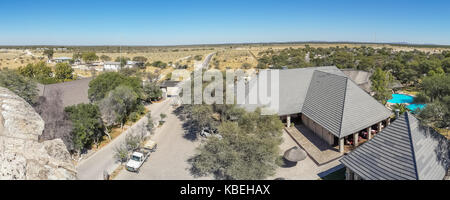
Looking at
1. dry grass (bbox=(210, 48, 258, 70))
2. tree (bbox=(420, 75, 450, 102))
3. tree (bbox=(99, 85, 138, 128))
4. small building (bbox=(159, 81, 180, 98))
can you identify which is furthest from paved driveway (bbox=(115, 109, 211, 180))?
dry grass (bbox=(210, 48, 258, 70))

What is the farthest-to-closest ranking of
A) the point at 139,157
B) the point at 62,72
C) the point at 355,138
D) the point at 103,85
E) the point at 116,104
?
the point at 62,72 < the point at 103,85 < the point at 116,104 < the point at 355,138 < the point at 139,157

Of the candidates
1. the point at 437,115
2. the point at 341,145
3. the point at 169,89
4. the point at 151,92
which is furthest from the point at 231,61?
the point at 437,115

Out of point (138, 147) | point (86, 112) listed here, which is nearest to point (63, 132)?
point (86, 112)

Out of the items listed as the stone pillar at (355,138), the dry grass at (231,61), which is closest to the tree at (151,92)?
the stone pillar at (355,138)

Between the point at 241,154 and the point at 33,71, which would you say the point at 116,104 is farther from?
the point at 33,71

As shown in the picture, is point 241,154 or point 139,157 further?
point 139,157

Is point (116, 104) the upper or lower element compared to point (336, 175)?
upper

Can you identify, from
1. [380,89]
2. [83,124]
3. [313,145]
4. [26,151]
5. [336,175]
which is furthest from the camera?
[380,89]

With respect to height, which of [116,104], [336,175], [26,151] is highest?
[26,151]
